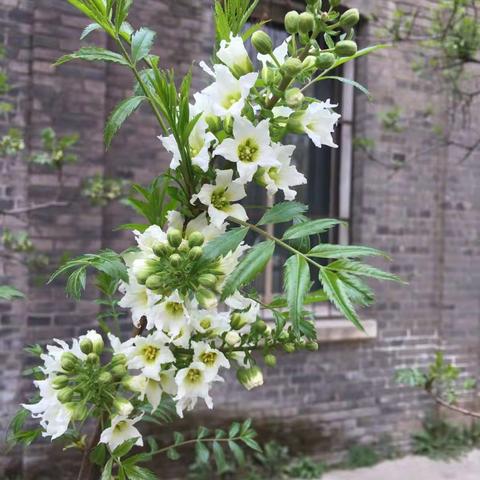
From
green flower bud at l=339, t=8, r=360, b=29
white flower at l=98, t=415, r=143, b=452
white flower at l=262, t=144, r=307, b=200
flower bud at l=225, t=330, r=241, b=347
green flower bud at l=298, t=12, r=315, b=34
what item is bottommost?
white flower at l=98, t=415, r=143, b=452

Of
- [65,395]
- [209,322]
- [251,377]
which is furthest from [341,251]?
[65,395]

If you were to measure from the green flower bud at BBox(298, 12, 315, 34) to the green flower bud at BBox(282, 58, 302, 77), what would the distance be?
9 centimetres

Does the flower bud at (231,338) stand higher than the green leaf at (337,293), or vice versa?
the green leaf at (337,293)

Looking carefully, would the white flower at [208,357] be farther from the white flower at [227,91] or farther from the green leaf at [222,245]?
the white flower at [227,91]

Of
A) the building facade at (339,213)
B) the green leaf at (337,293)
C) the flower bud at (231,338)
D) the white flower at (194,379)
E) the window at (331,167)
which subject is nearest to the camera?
the green leaf at (337,293)

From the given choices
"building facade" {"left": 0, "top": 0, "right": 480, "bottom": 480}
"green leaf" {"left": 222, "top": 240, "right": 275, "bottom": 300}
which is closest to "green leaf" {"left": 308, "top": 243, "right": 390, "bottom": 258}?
"green leaf" {"left": 222, "top": 240, "right": 275, "bottom": 300}

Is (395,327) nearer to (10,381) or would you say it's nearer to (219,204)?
(10,381)

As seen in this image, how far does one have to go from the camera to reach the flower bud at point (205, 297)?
1162 mm

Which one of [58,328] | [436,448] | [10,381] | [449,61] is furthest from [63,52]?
[436,448]

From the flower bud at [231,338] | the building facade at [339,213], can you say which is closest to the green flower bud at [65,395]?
the flower bud at [231,338]

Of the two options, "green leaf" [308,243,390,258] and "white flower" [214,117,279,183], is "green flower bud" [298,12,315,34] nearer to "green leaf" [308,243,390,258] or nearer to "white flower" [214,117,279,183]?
"white flower" [214,117,279,183]

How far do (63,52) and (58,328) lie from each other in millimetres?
2012

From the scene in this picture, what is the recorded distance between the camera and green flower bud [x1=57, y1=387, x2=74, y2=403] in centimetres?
126

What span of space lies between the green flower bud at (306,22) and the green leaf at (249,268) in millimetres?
452
